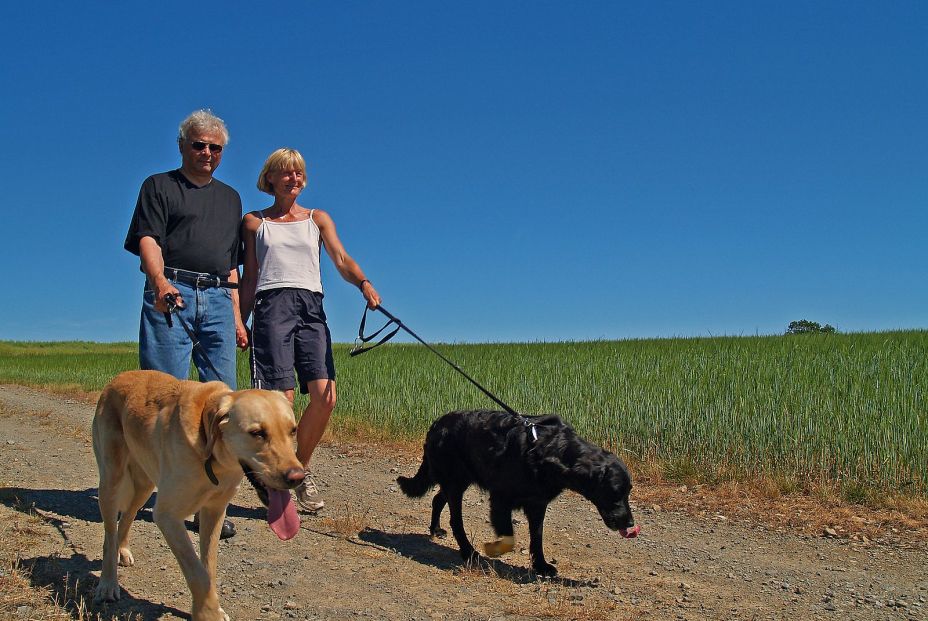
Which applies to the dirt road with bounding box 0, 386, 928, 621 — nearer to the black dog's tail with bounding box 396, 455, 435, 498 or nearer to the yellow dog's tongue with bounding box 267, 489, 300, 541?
the black dog's tail with bounding box 396, 455, 435, 498

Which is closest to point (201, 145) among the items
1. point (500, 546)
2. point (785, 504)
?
point (500, 546)

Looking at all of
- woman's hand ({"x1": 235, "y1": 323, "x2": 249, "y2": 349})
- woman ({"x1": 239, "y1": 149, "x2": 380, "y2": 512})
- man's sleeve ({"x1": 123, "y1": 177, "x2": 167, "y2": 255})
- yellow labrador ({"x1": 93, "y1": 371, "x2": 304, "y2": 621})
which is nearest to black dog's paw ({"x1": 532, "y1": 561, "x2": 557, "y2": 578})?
yellow labrador ({"x1": 93, "y1": 371, "x2": 304, "y2": 621})

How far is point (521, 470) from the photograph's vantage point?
4.47m

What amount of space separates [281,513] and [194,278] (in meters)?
2.28

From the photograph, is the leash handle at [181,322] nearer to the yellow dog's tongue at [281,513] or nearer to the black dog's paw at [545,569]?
the yellow dog's tongue at [281,513]

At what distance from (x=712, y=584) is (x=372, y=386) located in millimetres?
9439

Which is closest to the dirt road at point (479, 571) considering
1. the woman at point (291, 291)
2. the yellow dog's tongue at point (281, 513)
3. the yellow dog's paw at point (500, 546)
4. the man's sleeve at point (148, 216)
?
the yellow dog's paw at point (500, 546)

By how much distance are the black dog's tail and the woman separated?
0.80 metres

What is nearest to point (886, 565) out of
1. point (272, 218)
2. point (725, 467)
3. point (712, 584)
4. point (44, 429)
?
point (712, 584)

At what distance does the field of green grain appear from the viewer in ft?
21.9

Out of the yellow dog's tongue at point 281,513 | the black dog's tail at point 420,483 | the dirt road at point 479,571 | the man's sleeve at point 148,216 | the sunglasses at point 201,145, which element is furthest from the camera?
the black dog's tail at point 420,483

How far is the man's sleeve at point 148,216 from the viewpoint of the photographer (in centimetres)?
485

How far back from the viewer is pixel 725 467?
698cm

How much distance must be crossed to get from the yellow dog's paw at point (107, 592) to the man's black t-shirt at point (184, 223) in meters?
2.12
